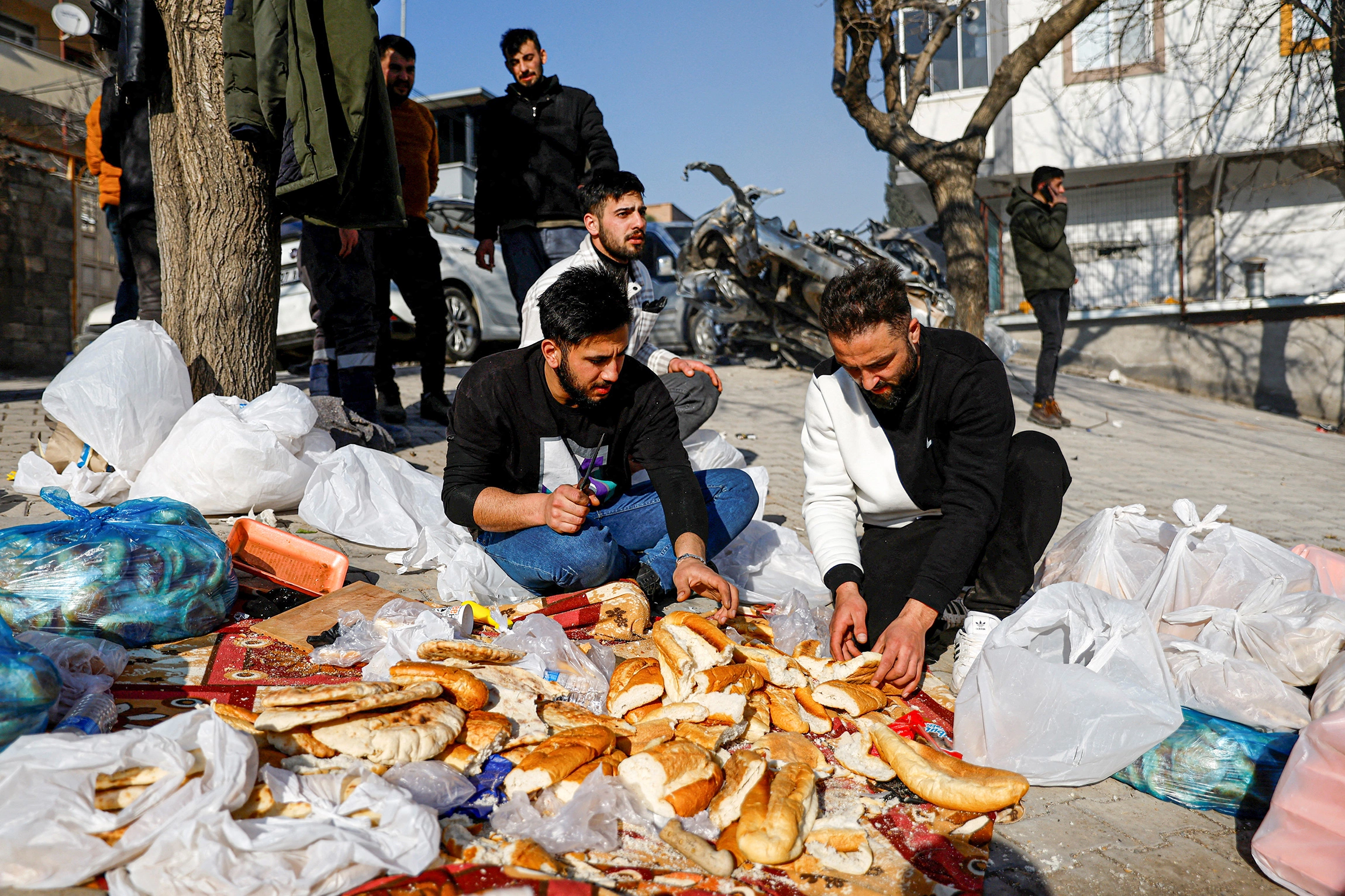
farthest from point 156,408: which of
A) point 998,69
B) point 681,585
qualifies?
point 998,69

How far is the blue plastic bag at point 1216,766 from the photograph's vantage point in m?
2.11

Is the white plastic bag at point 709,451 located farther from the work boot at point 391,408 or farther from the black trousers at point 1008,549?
the work boot at point 391,408

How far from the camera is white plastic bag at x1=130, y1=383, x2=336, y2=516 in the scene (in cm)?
398

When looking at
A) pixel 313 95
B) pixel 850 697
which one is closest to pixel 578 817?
pixel 850 697

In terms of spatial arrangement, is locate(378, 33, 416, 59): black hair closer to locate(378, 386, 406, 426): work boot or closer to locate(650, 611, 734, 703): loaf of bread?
locate(378, 386, 406, 426): work boot

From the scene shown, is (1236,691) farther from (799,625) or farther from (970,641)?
(799,625)

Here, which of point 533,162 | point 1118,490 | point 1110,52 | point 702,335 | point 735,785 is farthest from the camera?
point 1110,52

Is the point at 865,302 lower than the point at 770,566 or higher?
higher

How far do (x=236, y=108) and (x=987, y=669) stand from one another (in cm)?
411

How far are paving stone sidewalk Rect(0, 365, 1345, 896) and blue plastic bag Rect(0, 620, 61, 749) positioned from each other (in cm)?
178

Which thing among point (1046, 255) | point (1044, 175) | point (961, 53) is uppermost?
point (961, 53)

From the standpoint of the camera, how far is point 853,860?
5.90 feet

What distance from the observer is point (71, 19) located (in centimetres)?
673

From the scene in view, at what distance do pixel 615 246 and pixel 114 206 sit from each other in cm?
386
